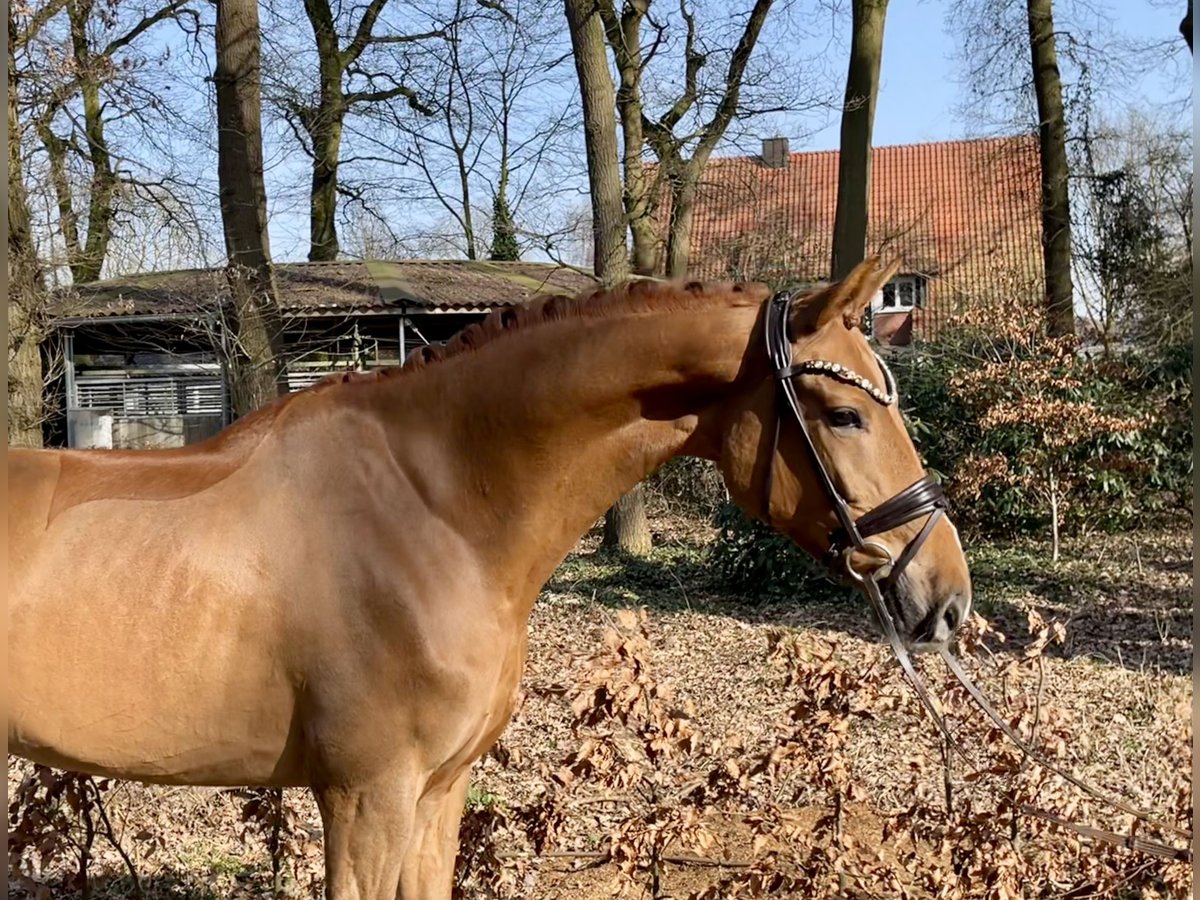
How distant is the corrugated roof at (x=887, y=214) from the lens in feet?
48.0

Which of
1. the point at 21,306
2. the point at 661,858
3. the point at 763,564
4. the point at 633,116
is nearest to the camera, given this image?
the point at 661,858

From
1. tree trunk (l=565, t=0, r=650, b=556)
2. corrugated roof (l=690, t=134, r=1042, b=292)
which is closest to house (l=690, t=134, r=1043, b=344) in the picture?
corrugated roof (l=690, t=134, r=1042, b=292)

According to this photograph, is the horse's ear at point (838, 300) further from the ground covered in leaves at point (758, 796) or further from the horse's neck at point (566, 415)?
the ground covered in leaves at point (758, 796)

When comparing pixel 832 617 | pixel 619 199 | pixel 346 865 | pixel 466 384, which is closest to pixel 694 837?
pixel 346 865

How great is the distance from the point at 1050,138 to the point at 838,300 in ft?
49.6

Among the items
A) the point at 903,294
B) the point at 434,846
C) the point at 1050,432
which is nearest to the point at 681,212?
the point at 1050,432

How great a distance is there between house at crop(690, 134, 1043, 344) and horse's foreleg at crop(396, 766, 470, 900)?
27.3ft

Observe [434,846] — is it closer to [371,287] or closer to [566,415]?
[566,415]

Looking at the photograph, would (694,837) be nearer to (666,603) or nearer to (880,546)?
(880,546)

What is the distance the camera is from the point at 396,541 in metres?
2.28

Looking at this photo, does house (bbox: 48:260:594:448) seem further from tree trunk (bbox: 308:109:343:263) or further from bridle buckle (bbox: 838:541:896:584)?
bridle buckle (bbox: 838:541:896:584)

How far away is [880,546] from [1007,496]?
33.5ft

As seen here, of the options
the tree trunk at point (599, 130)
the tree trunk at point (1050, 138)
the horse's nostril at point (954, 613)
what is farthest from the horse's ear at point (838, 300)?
the tree trunk at point (1050, 138)

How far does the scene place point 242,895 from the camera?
12.7ft
